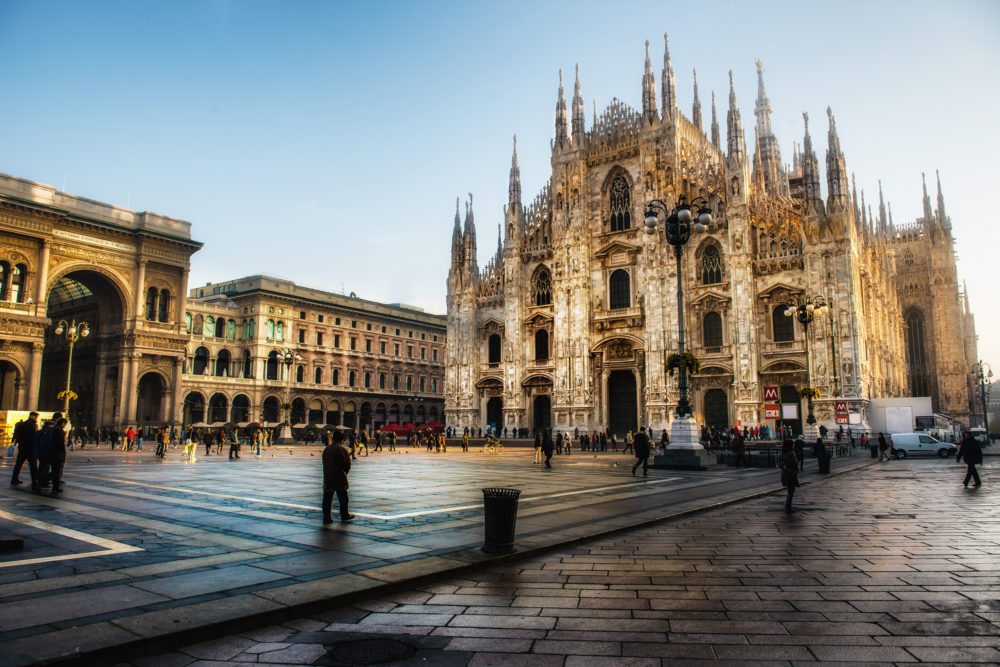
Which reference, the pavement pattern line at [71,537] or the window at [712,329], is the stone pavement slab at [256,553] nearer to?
the pavement pattern line at [71,537]

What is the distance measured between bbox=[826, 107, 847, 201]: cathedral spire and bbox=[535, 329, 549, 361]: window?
66.2ft

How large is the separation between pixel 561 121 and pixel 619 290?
44.6 feet

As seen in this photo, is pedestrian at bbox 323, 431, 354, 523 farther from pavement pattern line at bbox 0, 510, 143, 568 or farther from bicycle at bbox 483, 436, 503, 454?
bicycle at bbox 483, 436, 503, 454

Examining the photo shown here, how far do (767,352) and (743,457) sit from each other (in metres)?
17.7

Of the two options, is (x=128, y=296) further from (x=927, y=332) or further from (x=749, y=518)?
(x=927, y=332)

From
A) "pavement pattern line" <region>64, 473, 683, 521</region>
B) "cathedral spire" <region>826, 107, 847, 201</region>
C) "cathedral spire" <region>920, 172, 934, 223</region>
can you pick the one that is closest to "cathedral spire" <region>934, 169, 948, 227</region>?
"cathedral spire" <region>920, 172, 934, 223</region>

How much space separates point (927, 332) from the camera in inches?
2726

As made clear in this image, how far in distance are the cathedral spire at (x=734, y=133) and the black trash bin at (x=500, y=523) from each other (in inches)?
1494

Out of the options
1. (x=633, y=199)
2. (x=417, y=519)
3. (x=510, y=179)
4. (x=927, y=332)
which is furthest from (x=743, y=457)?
(x=927, y=332)

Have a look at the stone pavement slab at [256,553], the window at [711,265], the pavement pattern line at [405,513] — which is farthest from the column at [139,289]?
the window at [711,265]

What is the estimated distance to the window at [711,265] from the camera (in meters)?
41.1

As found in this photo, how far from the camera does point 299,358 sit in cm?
5300

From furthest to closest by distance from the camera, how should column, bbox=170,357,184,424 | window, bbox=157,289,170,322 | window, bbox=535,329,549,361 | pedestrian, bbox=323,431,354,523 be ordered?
window, bbox=157,289,170,322, column, bbox=170,357,184,424, window, bbox=535,329,549,361, pedestrian, bbox=323,431,354,523

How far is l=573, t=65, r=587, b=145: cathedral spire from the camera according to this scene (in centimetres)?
4759
